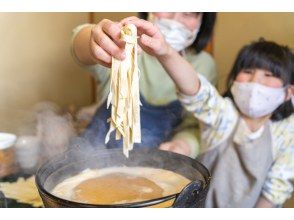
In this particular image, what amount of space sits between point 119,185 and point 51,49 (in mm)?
1835

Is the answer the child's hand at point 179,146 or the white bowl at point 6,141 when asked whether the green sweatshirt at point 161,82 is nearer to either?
the child's hand at point 179,146

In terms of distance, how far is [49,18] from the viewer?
8.94 ft

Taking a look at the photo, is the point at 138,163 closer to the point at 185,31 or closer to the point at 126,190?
the point at 126,190

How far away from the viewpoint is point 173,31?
1.80 meters

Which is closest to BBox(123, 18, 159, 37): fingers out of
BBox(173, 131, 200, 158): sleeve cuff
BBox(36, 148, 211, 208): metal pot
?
BBox(36, 148, 211, 208): metal pot

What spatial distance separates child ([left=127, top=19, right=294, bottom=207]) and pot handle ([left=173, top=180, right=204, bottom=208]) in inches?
29.3

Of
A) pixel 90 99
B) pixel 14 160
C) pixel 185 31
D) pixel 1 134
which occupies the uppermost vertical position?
pixel 185 31

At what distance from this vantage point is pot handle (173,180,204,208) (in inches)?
36.0

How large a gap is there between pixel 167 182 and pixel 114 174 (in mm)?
181

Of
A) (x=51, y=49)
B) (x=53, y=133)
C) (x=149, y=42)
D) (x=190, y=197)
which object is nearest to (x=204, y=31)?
(x=53, y=133)

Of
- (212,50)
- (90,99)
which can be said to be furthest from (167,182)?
(90,99)

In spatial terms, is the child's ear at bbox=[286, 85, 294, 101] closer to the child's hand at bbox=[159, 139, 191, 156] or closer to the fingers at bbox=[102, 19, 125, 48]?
the child's hand at bbox=[159, 139, 191, 156]

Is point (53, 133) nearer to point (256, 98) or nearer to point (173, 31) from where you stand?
point (173, 31)

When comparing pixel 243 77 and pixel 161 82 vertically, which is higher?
pixel 243 77
